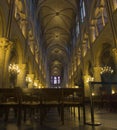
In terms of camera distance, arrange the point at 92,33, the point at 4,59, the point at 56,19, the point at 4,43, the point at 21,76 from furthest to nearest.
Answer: the point at 56,19 < the point at 92,33 < the point at 21,76 < the point at 4,59 < the point at 4,43

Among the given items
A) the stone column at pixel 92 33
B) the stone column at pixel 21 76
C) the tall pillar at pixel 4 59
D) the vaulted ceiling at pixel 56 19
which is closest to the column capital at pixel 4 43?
the tall pillar at pixel 4 59

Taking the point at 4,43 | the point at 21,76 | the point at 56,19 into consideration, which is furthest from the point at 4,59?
the point at 56,19

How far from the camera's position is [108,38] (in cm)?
1291

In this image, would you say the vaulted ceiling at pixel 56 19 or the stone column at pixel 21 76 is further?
the vaulted ceiling at pixel 56 19

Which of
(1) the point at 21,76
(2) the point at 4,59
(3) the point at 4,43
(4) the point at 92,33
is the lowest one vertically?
(1) the point at 21,76

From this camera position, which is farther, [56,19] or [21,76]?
[56,19]

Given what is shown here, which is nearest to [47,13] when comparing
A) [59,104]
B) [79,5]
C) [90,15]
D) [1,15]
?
[79,5]

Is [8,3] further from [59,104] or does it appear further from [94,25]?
[94,25]

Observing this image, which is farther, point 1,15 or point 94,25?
point 94,25

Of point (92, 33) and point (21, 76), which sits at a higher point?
point (92, 33)

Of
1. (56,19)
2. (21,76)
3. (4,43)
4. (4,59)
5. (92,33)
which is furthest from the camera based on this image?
(56,19)

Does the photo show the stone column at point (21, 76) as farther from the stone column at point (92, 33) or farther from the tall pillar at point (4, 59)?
the stone column at point (92, 33)

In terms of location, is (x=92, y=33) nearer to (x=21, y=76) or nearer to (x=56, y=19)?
(x=21, y=76)

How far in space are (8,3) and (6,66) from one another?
4.24 metres
